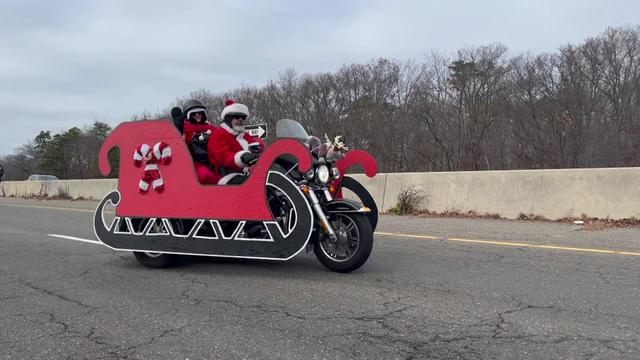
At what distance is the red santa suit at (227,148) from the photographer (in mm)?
5820

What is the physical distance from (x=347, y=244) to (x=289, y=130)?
55.0 inches

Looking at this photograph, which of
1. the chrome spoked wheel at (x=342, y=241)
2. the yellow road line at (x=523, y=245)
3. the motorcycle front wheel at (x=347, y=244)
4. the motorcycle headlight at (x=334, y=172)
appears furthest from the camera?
the yellow road line at (x=523, y=245)

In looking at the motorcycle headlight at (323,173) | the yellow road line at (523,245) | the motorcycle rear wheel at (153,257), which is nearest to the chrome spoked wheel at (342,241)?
the motorcycle headlight at (323,173)

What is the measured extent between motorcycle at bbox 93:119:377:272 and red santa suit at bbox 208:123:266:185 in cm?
27

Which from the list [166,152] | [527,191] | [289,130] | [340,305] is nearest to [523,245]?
[527,191]

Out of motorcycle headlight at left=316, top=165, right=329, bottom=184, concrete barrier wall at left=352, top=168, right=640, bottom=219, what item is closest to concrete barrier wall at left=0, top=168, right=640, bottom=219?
concrete barrier wall at left=352, top=168, right=640, bottom=219

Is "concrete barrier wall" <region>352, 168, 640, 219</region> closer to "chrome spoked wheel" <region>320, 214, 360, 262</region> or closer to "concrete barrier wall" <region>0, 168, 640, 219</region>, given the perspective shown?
"concrete barrier wall" <region>0, 168, 640, 219</region>

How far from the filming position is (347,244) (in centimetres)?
548

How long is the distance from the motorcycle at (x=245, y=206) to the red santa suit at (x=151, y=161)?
0.01 m

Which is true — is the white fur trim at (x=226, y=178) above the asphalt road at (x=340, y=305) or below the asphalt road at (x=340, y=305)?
above

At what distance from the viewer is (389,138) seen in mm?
35312

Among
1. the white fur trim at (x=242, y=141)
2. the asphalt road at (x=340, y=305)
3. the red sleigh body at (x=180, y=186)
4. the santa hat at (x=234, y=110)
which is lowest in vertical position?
the asphalt road at (x=340, y=305)

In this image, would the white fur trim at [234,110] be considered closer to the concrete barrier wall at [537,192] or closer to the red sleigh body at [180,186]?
the red sleigh body at [180,186]

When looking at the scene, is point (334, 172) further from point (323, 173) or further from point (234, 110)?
A: point (234, 110)
